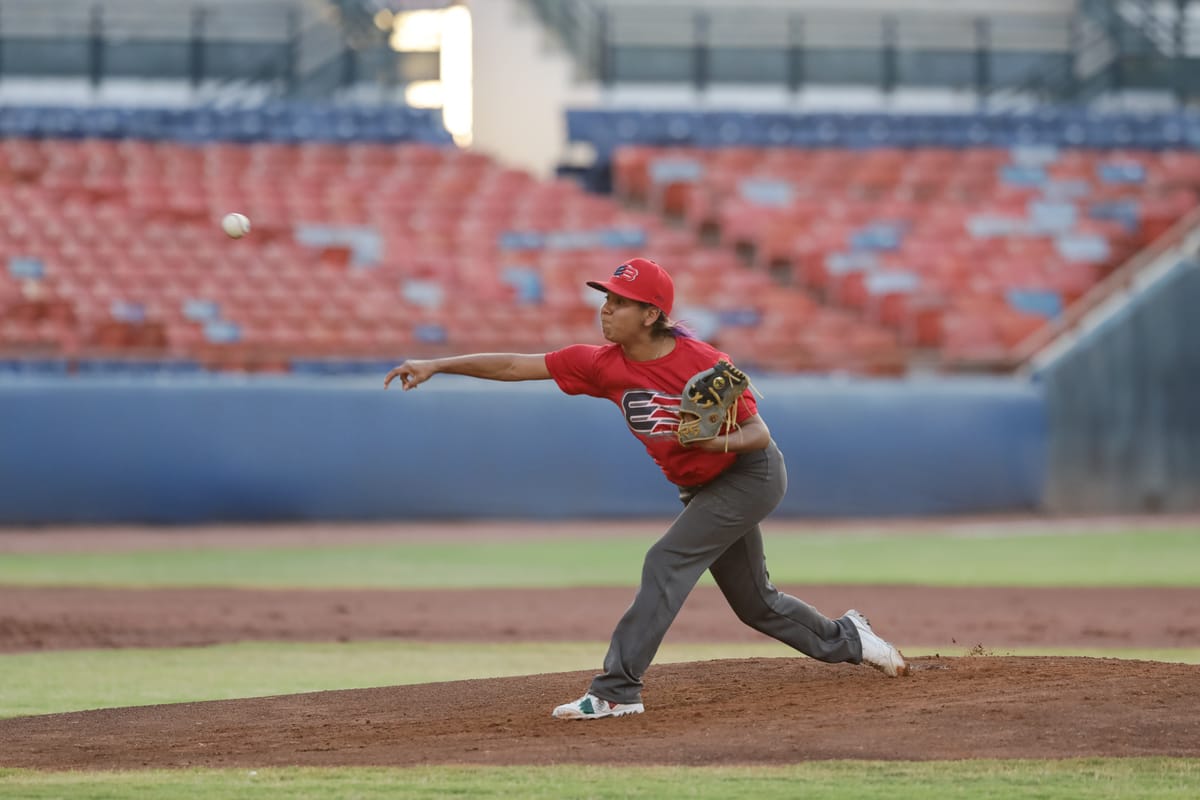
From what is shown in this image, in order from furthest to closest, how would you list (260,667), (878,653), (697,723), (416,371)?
(260,667)
(878,653)
(416,371)
(697,723)

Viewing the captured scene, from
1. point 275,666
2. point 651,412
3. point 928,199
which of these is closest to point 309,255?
point 928,199

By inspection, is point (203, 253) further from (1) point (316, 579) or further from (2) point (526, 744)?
(2) point (526, 744)

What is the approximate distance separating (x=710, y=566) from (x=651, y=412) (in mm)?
637

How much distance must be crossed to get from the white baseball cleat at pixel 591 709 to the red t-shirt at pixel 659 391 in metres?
0.79

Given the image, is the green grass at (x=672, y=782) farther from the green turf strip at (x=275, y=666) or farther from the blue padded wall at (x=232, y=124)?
the blue padded wall at (x=232, y=124)

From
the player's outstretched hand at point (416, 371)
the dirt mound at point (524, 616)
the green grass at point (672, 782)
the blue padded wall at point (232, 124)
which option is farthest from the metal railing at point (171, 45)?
the green grass at point (672, 782)

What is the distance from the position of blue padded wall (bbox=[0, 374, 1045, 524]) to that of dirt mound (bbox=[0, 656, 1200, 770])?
9.80 metres

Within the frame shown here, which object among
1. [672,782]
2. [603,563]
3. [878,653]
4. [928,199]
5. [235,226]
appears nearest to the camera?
[672,782]

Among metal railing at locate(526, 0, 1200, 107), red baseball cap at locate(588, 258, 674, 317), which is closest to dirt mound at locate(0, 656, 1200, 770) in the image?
red baseball cap at locate(588, 258, 674, 317)

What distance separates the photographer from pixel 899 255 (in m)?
20.8

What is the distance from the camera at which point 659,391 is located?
5789mm

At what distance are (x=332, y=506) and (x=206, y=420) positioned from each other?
1465mm

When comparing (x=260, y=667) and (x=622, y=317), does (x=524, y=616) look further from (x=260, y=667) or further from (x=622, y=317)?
(x=622, y=317)

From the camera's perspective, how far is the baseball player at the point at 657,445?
572 cm
